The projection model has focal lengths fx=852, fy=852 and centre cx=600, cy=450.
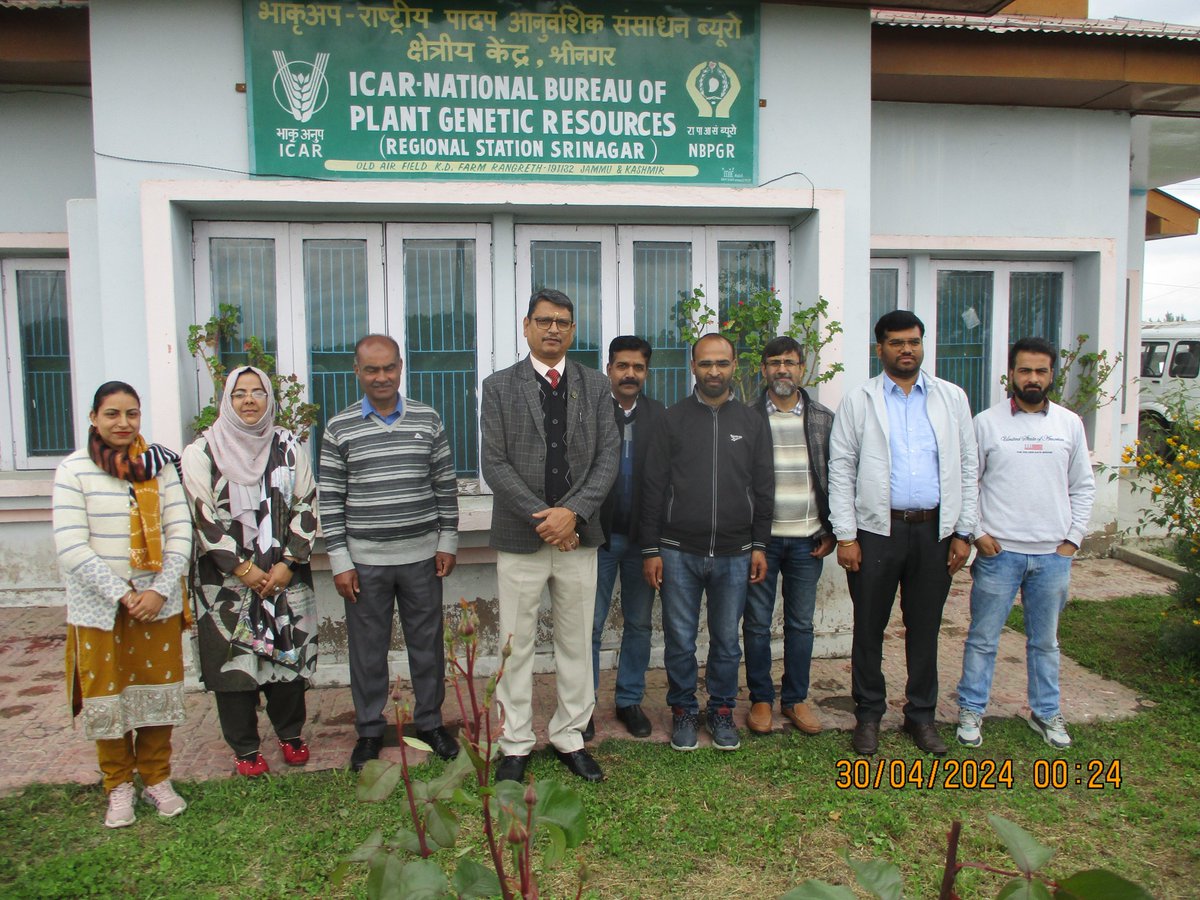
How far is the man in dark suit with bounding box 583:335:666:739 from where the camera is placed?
14.0ft

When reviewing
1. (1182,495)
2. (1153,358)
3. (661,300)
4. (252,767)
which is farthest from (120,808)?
(1153,358)

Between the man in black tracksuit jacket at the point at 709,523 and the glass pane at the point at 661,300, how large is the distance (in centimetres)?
130

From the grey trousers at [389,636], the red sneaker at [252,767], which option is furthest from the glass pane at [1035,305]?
the red sneaker at [252,767]

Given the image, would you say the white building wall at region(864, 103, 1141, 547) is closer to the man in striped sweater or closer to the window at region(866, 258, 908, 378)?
the window at region(866, 258, 908, 378)

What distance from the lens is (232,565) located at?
373 cm

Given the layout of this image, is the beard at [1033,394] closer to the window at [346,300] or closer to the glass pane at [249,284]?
the window at [346,300]

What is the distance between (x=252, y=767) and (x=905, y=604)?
3131 millimetres

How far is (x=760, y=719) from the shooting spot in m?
4.25

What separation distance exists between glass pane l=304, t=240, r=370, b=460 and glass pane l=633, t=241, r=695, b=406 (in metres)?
1.69

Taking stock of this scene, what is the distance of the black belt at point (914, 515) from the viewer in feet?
12.9

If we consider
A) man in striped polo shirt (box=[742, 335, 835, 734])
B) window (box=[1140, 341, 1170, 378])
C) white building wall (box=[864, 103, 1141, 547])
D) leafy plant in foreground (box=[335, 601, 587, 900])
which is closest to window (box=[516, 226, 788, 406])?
man in striped polo shirt (box=[742, 335, 835, 734])

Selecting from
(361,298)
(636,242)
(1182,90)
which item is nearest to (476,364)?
(361,298)

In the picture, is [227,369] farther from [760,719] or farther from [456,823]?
[456,823]

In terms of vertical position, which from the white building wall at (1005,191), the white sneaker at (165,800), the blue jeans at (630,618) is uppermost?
the white building wall at (1005,191)
